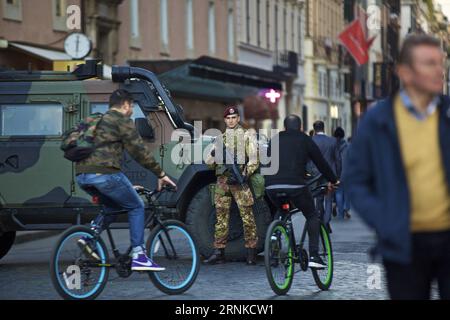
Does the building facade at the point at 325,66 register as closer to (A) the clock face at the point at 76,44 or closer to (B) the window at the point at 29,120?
(A) the clock face at the point at 76,44

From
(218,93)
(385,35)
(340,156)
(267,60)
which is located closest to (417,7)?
(385,35)

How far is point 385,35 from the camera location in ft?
334

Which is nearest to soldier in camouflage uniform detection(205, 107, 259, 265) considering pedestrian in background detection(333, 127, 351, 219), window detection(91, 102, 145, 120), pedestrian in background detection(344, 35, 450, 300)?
window detection(91, 102, 145, 120)

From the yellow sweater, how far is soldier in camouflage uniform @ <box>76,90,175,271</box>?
458cm

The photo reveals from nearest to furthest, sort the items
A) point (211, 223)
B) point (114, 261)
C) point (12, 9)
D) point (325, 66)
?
point (114, 261) < point (211, 223) < point (12, 9) < point (325, 66)

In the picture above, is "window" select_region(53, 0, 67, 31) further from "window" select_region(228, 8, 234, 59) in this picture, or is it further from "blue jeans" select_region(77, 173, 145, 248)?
"blue jeans" select_region(77, 173, 145, 248)

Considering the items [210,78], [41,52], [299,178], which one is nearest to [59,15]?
[41,52]

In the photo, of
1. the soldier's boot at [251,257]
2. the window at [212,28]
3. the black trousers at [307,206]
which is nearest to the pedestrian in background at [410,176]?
the black trousers at [307,206]

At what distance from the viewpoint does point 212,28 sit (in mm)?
44812

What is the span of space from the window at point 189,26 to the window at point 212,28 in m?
2.34

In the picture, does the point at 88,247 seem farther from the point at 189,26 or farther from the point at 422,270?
the point at 189,26

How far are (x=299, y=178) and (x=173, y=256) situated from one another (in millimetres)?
1311
